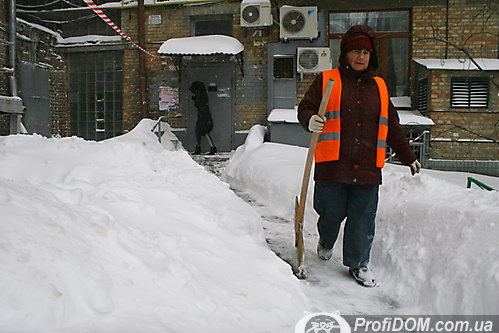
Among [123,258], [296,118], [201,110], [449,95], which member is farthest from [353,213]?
[449,95]

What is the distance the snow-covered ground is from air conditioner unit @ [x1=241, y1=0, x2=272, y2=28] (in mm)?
6022

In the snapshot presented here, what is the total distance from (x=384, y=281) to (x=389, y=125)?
113 cm

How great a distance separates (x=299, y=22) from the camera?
884 centimetres

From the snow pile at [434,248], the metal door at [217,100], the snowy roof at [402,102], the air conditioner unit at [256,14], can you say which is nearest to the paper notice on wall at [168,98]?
the metal door at [217,100]

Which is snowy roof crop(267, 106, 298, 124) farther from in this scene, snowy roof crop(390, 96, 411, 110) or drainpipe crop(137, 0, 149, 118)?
drainpipe crop(137, 0, 149, 118)

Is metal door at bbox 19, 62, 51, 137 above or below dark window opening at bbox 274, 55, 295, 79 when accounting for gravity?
below

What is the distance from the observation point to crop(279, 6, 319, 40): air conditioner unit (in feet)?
28.9

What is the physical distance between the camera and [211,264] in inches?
89.5

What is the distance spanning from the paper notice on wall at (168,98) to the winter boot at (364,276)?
808cm

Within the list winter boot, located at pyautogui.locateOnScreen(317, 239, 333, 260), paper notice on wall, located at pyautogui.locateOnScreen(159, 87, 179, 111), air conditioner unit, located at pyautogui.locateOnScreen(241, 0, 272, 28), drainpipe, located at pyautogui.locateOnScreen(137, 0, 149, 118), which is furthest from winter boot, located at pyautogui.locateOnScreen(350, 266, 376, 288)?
drainpipe, located at pyautogui.locateOnScreen(137, 0, 149, 118)

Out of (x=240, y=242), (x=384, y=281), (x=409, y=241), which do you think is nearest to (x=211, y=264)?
(x=240, y=242)

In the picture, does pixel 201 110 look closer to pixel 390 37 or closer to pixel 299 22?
pixel 299 22

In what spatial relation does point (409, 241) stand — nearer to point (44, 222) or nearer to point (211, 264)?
point (211, 264)

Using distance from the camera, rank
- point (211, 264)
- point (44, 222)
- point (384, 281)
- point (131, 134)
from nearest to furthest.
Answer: point (44, 222)
point (211, 264)
point (384, 281)
point (131, 134)
